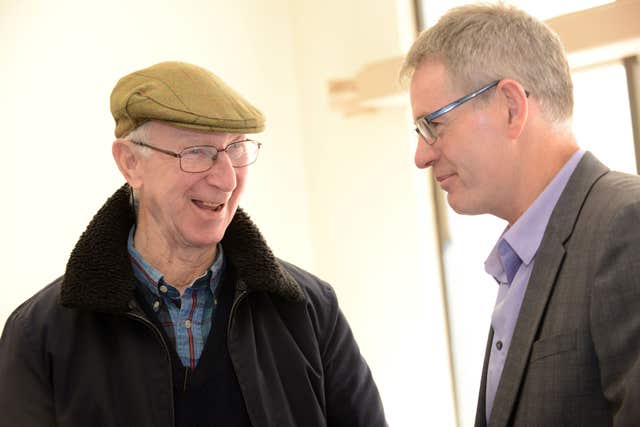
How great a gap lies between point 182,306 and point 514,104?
A: 897mm

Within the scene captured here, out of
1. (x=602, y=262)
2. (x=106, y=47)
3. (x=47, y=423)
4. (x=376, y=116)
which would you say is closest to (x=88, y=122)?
(x=106, y=47)

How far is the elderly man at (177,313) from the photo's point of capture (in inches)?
70.0

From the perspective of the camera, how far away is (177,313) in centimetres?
192

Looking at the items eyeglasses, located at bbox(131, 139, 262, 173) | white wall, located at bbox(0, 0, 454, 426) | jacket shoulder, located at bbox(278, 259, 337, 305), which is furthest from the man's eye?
Answer: white wall, located at bbox(0, 0, 454, 426)

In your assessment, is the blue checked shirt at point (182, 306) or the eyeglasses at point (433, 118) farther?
the blue checked shirt at point (182, 306)

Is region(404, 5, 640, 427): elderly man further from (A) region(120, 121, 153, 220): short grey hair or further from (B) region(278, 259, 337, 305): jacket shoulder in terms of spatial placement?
(A) region(120, 121, 153, 220): short grey hair

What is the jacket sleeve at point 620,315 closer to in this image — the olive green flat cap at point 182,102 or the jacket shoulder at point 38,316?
the olive green flat cap at point 182,102

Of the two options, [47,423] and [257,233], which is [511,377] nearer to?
[257,233]

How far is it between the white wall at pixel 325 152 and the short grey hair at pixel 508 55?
6.93ft

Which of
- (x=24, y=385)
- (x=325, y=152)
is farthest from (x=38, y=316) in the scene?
→ (x=325, y=152)

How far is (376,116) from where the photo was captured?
A: 172 inches

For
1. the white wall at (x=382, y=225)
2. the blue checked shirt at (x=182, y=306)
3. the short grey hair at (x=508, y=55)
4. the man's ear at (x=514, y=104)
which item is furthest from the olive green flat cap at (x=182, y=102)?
the white wall at (x=382, y=225)

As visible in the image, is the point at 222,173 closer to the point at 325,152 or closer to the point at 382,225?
the point at 382,225

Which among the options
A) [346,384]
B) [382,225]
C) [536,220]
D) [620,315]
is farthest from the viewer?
[382,225]
